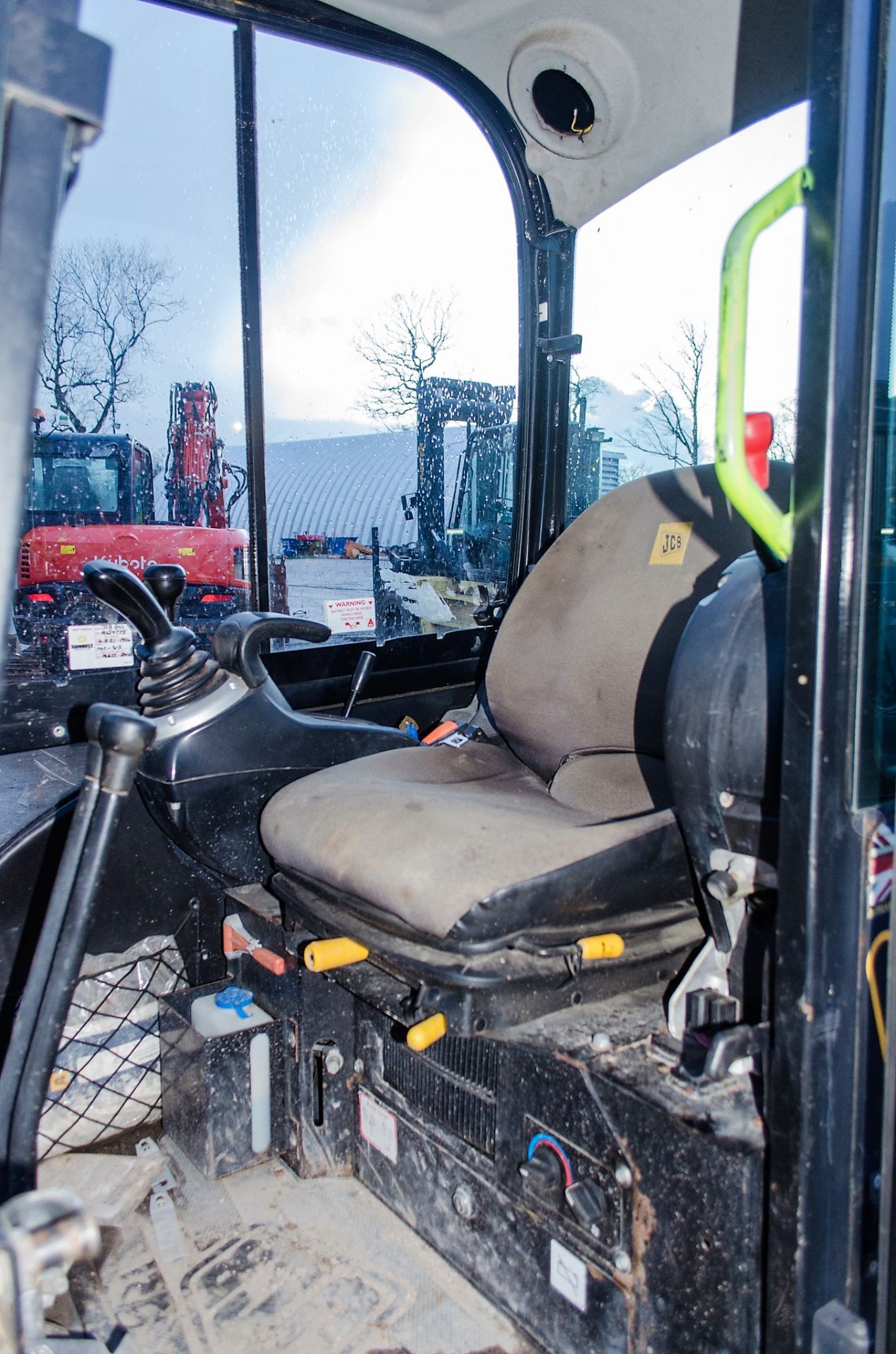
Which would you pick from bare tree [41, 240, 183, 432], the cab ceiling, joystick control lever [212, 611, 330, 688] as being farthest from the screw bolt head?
the cab ceiling

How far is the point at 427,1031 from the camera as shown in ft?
3.92

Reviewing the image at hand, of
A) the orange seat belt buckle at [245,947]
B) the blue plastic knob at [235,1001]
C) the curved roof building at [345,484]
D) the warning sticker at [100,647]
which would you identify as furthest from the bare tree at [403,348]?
the blue plastic knob at [235,1001]

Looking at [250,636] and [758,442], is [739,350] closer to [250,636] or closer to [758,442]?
[758,442]

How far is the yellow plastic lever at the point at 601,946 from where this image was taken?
4.01 feet

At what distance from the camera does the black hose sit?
99 cm

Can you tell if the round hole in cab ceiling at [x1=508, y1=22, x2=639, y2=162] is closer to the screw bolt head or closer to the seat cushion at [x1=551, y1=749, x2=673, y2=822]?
the seat cushion at [x1=551, y1=749, x2=673, y2=822]

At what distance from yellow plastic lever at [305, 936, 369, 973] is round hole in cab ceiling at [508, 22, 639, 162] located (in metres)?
1.65

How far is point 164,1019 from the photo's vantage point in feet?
6.07

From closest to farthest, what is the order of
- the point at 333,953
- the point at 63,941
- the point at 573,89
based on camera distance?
the point at 63,941, the point at 333,953, the point at 573,89

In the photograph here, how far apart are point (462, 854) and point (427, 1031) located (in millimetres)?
222

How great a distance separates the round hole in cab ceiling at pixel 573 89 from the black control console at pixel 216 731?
1.18 m

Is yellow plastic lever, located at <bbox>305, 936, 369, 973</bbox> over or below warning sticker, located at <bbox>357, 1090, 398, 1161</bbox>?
over

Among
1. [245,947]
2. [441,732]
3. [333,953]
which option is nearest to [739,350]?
[333,953]

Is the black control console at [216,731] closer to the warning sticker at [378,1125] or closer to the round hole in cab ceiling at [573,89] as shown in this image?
the warning sticker at [378,1125]
